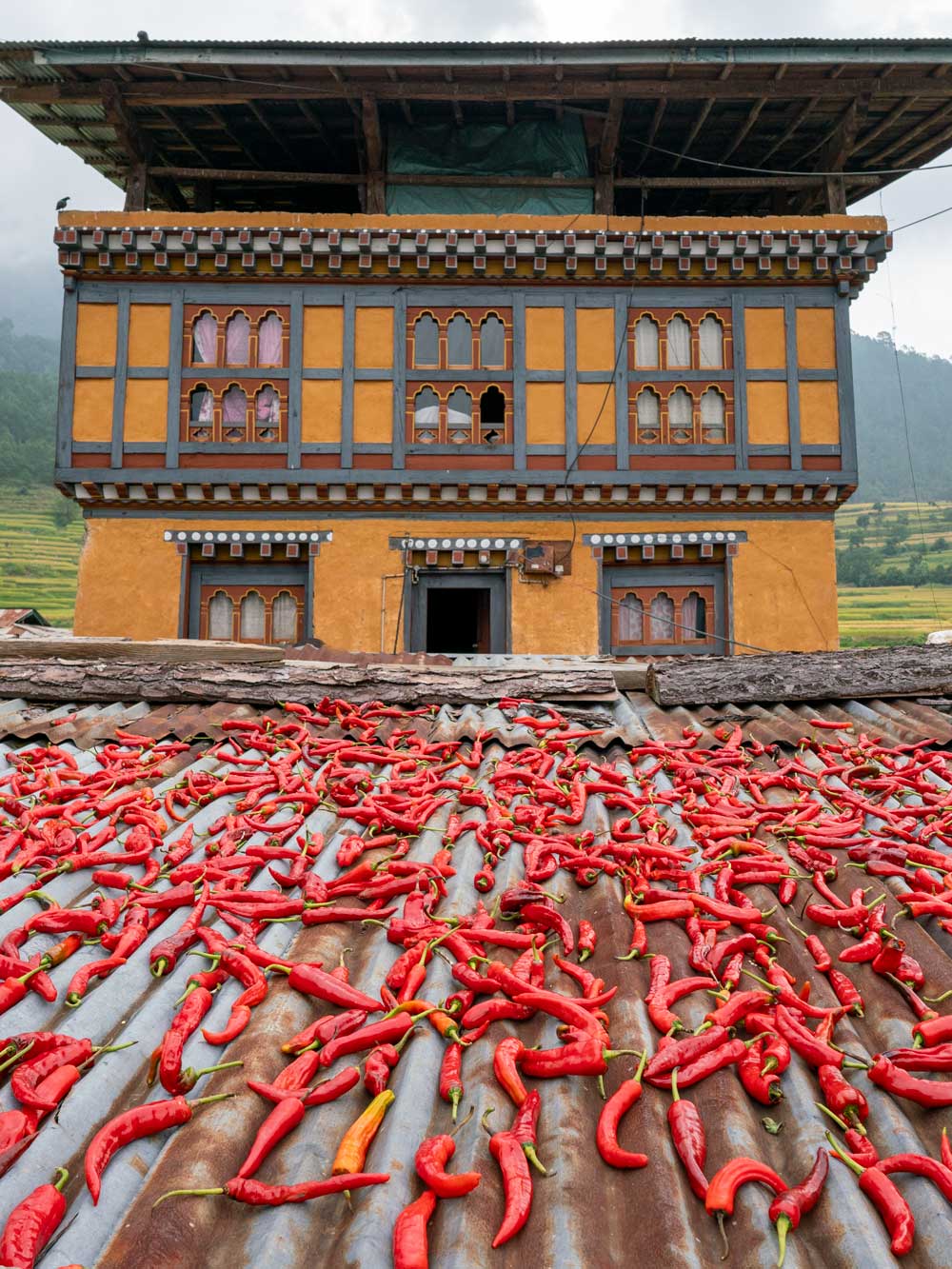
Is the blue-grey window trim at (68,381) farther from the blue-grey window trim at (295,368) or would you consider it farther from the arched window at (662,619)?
the arched window at (662,619)

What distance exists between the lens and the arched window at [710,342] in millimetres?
13516

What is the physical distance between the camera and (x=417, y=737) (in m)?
5.02

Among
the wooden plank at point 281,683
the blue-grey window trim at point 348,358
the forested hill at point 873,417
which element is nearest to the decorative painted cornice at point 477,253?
the blue-grey window trim at point 348,358

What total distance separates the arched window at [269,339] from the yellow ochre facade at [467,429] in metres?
0.03

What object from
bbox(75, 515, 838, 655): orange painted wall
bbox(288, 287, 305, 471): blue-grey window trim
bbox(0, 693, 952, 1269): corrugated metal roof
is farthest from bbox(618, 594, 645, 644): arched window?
bbox(0, 693, 952, 1269): corrugated metal roof

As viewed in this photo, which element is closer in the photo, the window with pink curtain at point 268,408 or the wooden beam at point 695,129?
the wooden beam at point 695,129

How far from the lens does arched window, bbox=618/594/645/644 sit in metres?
13.7

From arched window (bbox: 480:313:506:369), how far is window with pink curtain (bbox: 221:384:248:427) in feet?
13.1

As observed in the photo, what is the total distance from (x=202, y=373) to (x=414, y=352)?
11.5 ft

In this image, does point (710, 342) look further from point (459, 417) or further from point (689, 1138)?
point (689, 1138)

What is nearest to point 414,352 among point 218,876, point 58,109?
point 58,109

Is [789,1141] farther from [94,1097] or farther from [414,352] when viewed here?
[414,352]

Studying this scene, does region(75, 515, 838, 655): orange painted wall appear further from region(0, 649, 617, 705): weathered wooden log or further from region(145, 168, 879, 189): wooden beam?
region(0, 649, 617, 705): weathered wooden log

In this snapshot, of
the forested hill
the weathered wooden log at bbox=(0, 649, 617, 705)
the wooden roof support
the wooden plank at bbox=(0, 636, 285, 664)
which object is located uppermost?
the forested hill
